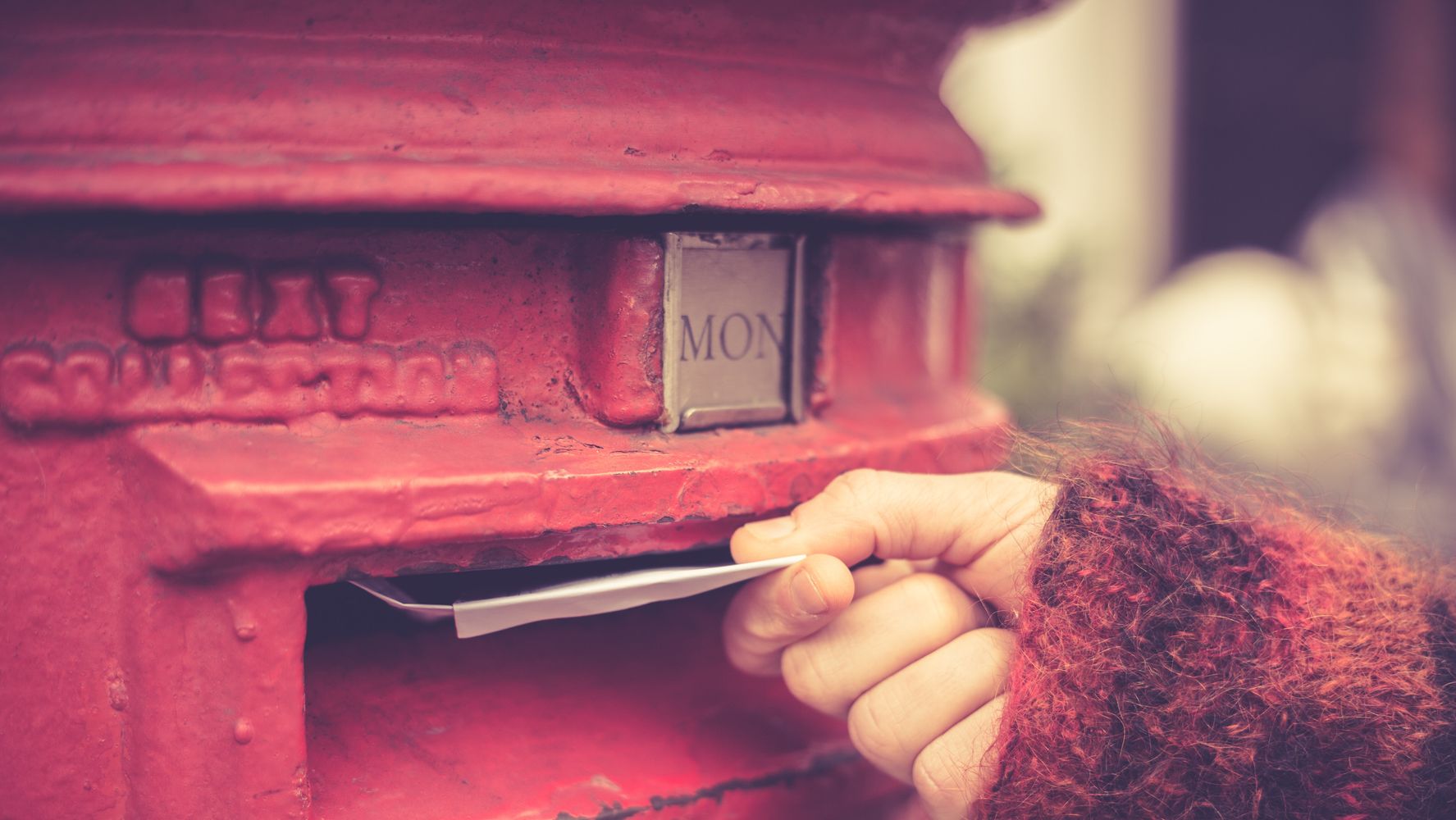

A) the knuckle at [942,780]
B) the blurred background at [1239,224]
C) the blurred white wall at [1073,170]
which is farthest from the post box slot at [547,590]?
the blurred white wall at [1073,170]

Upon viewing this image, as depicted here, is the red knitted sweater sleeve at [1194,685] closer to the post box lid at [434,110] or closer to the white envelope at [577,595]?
the white envelope at [577,595]

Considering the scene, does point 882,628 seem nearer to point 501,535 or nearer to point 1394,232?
point 501,535

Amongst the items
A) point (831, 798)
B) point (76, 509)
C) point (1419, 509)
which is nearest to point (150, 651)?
point (76, 509)

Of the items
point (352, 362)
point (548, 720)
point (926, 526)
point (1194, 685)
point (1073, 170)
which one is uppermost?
point (1073, 170)

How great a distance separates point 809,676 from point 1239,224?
21.5 feet

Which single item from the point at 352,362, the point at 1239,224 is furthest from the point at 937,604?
the point at 1239,224

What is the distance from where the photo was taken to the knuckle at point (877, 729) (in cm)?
108

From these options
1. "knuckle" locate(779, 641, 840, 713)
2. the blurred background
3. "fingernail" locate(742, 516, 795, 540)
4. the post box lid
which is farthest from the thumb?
the blurred background

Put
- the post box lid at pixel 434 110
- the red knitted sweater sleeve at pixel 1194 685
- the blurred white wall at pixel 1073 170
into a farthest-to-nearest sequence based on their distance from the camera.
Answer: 1. the blurred white wall at pixel 1073 170
2. the red knitted sweater sleeve at pixel 1194 685
3. the post box lid at pixel 434 110

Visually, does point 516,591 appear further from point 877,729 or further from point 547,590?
point 877,729

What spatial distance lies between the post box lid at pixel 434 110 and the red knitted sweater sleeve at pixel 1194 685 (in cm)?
40

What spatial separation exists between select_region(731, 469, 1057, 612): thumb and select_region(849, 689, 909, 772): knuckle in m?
0.14

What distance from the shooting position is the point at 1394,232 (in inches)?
188

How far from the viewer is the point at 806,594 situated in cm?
103
